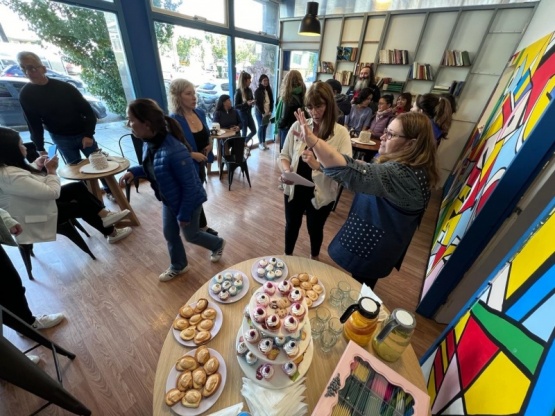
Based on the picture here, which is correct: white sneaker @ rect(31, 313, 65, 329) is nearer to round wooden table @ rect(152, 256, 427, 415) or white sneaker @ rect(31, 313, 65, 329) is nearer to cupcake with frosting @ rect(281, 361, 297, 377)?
round wooden table @ rect(152, 256, 427, 415)

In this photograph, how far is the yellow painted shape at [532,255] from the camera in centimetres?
67

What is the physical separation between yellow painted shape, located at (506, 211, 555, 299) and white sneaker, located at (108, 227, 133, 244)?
3.00 meters

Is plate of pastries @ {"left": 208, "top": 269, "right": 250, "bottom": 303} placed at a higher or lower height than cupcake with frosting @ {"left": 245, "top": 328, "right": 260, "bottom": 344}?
lower

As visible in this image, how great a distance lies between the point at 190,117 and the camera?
7.26ft

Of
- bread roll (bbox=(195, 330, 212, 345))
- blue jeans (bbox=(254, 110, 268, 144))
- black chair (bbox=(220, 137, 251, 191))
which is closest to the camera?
bread roll (bbox=(195, 330, 212, 345))

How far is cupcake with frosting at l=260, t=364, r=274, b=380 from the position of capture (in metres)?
0.76

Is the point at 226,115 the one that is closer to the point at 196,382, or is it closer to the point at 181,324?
the point at 181,324

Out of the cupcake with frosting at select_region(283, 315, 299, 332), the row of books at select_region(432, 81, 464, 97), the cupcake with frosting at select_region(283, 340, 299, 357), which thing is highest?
the row of books at select_region(432, 81, 464, 97)

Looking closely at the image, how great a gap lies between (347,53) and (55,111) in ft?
16.0

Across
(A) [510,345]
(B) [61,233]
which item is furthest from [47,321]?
(A) [510,345]

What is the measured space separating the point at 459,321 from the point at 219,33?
5.14 metres

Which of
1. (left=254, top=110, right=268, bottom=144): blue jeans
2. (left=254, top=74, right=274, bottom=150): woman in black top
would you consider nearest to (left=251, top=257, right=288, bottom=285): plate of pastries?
(left=254, top=74, right=274, bottom=150): woman in black top

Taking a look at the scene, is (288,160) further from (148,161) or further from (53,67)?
(53,67)

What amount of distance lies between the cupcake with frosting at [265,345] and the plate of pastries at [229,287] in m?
0.34
